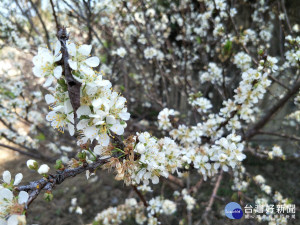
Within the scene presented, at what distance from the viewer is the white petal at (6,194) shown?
2.72ft

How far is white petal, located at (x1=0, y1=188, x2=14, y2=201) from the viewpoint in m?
0.83

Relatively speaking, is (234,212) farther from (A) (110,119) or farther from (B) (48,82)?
(B) (48,82)

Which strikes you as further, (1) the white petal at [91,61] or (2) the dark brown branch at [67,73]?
(1) the white petal at [91,61]

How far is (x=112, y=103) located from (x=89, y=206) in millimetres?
3105

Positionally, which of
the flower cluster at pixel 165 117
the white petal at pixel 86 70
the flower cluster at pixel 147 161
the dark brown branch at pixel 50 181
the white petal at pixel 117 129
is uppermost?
the flower cluster at pixel 165 117

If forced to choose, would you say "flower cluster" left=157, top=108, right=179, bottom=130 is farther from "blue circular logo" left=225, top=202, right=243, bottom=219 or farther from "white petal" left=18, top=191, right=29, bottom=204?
"white petal" left=18, top=191, right=29, bottom=204

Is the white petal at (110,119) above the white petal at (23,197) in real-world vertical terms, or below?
above

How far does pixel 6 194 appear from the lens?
0.83 metres

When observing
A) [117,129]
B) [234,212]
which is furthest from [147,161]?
[234,212]

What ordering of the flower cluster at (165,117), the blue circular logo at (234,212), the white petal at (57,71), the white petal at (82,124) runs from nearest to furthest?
the white petal at (57,71) < the white petal at (82,124) < the blue circular logo at (234,212) < the flower cluster at (165,117)

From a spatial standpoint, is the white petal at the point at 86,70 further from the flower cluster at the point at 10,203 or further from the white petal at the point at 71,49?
the flower cluster at the point at 10,203

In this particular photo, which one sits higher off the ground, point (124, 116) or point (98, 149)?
point (124, 116)

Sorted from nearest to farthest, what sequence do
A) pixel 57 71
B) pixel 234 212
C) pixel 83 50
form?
pixel 57 71
pixel 83 50
pixel 234 212

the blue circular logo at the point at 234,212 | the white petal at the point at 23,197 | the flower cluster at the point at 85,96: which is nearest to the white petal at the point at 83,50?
the flower cluster at the point at 85,96
